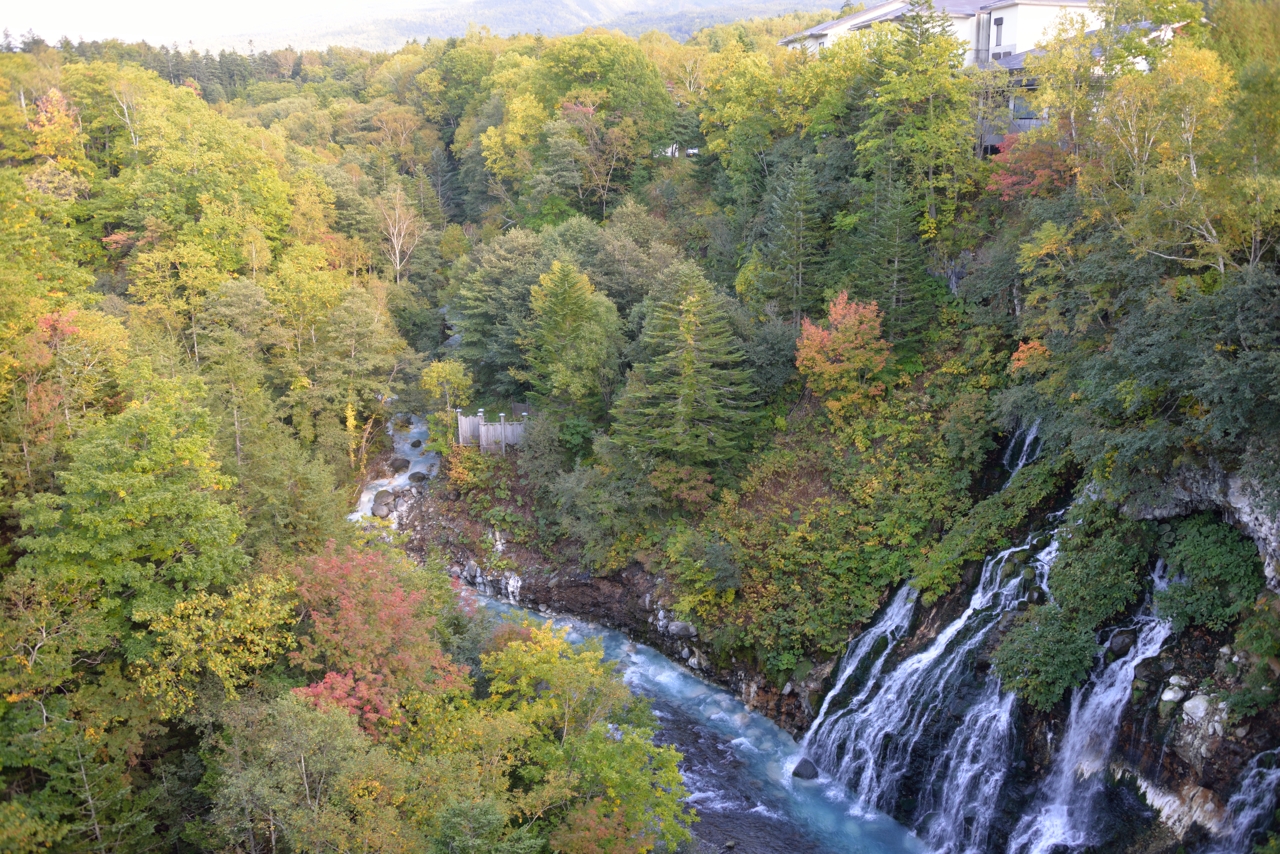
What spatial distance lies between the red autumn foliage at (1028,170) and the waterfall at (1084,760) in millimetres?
13517

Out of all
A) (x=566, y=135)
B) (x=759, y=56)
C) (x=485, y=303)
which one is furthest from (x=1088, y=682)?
(x=566, y=135)

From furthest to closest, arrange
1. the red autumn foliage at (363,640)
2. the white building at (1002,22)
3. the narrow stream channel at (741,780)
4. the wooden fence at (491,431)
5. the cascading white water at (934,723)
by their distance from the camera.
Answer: the white building at (1002,22) < the wooden fence at (491,431) < the narrow stream channel at (741,780) < the cascading white water at (934,723) < the red autumn foliage at (363,640)

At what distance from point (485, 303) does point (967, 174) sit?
20.1 metres

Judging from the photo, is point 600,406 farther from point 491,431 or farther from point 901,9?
point 901,9

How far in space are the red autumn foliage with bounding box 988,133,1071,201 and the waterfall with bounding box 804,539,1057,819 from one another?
36.9 ft

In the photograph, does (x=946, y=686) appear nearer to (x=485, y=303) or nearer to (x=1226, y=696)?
(x=1226, y=696)

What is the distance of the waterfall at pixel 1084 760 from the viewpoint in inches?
634

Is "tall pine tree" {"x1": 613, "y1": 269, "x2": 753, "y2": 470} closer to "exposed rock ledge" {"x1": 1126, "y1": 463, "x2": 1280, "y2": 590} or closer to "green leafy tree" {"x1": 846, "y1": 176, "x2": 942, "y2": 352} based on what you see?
"green leafy tree" {"x1": 846, "y1": 176, "x2": 942, "y2": 352}

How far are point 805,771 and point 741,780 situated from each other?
1.66 m

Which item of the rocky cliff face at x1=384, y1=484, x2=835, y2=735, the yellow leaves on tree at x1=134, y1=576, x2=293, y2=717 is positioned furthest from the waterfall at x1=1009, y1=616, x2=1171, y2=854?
the yellow leaves on tree at x1=134, y1=576, x2=293, y2=717

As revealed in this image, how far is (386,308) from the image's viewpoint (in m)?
40.9

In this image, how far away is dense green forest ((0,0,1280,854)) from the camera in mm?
15266

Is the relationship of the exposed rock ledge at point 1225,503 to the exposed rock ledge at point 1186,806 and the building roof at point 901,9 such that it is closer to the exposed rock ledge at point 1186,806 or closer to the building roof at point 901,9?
the exposed rock ledge at point 1186,806

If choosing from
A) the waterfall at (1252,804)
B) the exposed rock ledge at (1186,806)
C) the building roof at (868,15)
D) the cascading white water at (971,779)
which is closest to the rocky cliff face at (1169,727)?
the exposed rock ledge at (1186,806)
